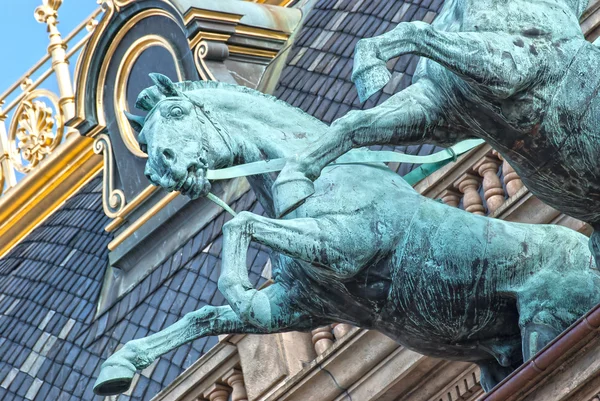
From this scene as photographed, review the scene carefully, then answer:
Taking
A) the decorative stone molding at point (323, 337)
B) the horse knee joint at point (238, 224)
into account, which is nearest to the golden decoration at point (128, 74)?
the decorative stone molding at point (323, 337)

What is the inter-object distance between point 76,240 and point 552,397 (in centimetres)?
1162

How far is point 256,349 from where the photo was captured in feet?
56.6

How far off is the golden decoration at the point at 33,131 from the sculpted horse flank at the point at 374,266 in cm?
1196

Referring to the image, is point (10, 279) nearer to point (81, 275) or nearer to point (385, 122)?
point (81, 275)

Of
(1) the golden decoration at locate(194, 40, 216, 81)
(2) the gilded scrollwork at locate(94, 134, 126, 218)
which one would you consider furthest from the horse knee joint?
(2) the gilded scrollwork at locate(94, 134, 126, 218)

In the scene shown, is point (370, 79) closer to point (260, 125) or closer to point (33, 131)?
point (260, 125)

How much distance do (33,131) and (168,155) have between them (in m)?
12.8

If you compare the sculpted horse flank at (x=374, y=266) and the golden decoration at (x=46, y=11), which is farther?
the golden decoration at (x=46, y=11)

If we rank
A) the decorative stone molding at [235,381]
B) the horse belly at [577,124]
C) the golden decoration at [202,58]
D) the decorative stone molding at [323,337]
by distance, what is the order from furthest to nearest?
the golden decoration at [202,58], the decorative stone molding at [235,381], the decorative stone molding at [323,337], the horse belly at [577,124]

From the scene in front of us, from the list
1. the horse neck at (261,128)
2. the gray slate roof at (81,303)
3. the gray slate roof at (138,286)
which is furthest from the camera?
the gray slate roof at (81,303)

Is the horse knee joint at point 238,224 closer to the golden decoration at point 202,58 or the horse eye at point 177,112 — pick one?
the horse eye at point 177,112

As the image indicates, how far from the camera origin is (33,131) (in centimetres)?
2528

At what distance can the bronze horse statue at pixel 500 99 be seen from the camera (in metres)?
11.9

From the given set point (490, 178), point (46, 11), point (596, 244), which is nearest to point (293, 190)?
point (596, 244)
